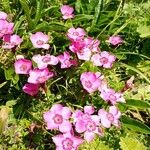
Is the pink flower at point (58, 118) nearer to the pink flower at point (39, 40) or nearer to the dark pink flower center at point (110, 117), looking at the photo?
the dark pink flower center at point (110, 117)

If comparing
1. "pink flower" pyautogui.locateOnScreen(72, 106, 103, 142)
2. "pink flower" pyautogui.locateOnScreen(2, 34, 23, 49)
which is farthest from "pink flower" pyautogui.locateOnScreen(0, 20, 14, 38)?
"pink flower" pyautogui.locateOnScreen(72, 106, 103, 142)

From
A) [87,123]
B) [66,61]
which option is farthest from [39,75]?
[87,123]

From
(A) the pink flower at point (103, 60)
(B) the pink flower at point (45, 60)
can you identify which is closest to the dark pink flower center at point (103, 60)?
(A) the pink flower at point (103, 60)

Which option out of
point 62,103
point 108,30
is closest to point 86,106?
point 62,103

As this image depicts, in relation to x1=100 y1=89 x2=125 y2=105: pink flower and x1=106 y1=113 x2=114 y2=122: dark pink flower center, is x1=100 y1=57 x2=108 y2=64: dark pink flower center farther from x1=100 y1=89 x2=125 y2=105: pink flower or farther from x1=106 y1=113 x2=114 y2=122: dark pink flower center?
x1=106 y1=113 x2=114 y2=122: dark pink flower center

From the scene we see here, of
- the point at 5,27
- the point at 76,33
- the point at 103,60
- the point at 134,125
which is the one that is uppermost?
the point at 5,27

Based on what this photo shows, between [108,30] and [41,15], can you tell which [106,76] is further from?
[41,15]

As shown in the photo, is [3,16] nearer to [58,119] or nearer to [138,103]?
[58,119]
